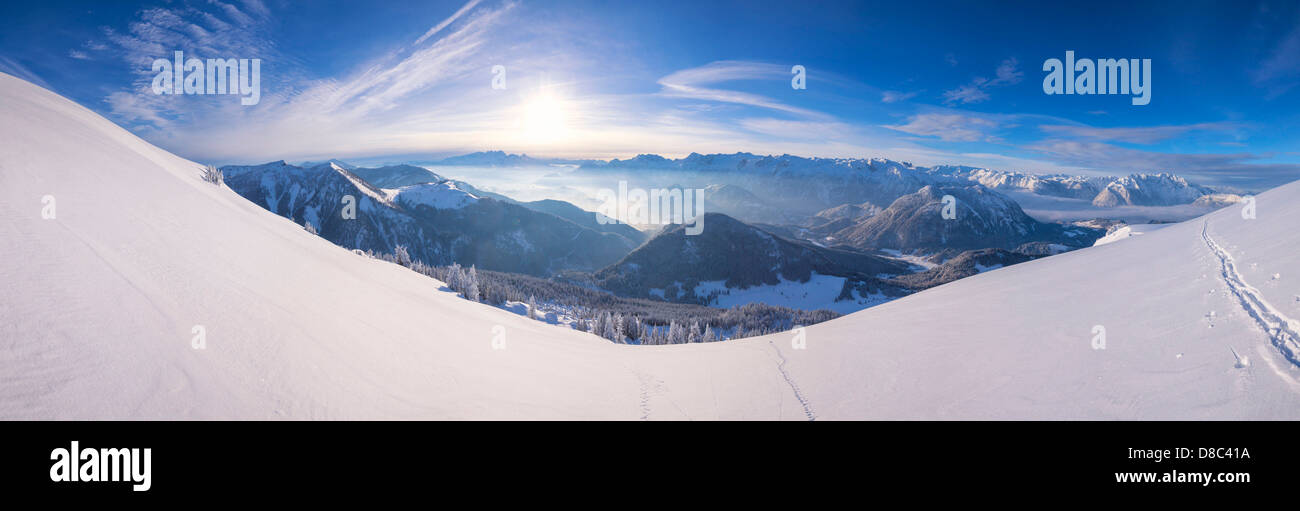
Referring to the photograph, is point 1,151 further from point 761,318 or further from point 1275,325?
point 761,318

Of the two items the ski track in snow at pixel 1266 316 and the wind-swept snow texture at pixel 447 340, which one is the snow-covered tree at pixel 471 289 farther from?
the ski track in snow at pixel 1266 316

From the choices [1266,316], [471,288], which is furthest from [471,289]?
[1266,316]

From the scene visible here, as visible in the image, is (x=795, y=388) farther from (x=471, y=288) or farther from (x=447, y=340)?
(x=471, y=288)

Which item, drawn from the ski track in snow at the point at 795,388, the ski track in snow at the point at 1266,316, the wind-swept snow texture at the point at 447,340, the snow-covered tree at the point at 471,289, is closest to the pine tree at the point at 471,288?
the snow-covered tree at the point at 471,289
